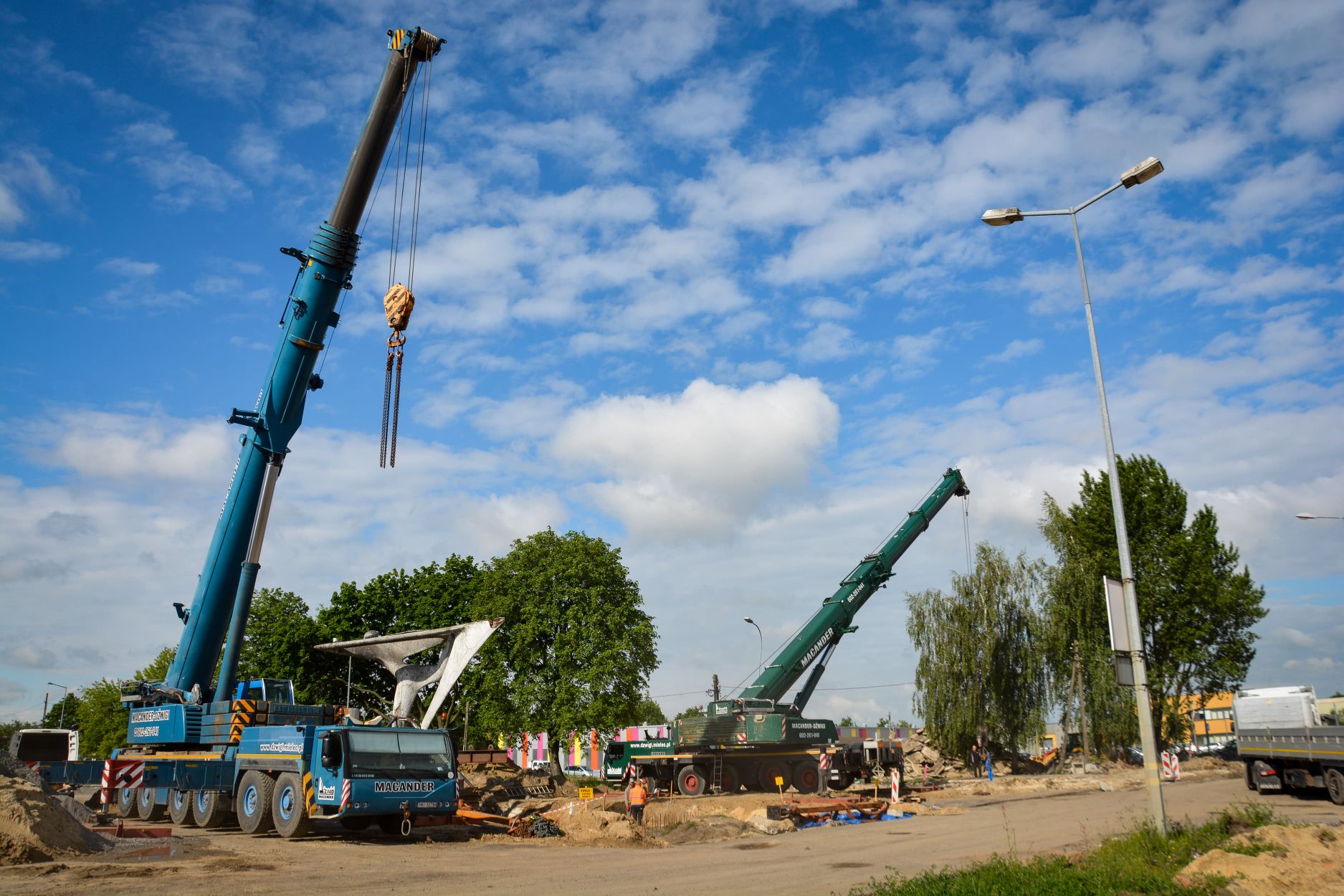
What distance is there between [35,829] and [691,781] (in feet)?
63.7

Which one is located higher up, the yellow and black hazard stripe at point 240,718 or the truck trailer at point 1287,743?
the yellow and black hazard stripe at point 240,718

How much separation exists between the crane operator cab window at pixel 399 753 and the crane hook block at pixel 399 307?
25.2ft

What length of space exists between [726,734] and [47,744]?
1066 inches

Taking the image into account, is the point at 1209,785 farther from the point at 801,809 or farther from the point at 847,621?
the point at 801,809

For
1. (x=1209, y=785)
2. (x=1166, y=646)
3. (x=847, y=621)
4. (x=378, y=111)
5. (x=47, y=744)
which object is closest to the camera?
(x=378, y=111)

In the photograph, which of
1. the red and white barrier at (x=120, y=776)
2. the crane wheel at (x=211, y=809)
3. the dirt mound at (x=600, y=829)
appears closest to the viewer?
the dirt mound at (x=600, y=829)

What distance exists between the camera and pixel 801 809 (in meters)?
21.4

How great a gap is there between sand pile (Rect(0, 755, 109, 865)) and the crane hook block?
972cm

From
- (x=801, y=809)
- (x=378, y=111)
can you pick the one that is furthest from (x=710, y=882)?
(x=378, y=111)

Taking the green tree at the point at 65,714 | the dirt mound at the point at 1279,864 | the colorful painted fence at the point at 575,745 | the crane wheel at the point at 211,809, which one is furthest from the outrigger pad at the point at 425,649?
the green tree at the point at 65,714

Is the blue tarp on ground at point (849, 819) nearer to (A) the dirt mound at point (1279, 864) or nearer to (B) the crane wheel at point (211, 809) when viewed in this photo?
(A) the dirt mound at point (1279, 864)

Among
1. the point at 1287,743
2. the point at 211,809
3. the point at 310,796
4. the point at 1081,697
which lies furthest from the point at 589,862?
the point at 1081,697

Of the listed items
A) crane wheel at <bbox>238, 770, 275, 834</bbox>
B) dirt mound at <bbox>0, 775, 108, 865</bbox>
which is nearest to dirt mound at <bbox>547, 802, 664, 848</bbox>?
crane wheel at <bbox>238, 770, 275, 834</bbox>

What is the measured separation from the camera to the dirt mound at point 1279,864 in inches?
342
